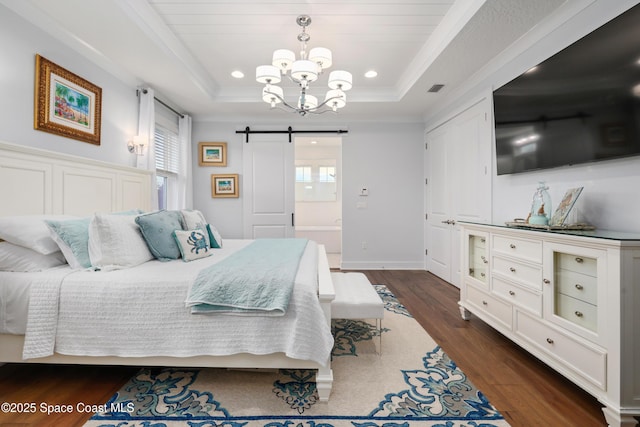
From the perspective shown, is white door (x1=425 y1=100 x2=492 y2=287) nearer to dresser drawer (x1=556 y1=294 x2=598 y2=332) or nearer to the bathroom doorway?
dresser drawer (x1=556 y1=294 x2=598 y2=332)

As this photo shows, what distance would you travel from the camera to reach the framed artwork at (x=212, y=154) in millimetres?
4688

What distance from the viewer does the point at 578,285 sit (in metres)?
1.58

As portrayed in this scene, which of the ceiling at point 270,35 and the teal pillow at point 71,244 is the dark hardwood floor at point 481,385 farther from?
the ceiling at point 270,35

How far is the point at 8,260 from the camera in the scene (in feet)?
5.51

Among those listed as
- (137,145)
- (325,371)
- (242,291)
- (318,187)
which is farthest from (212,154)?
(325,371)

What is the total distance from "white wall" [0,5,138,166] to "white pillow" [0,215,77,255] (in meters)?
0.67

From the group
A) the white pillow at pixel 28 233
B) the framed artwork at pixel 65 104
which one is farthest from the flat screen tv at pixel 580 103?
the framed artwork at pixel 65 104

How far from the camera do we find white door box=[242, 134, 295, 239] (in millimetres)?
4746

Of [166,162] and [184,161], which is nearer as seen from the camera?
[166,162]

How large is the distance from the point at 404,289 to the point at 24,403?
11.2 feet

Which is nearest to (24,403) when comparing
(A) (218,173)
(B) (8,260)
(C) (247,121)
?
(B) (8,260)

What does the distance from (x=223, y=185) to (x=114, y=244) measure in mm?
2927

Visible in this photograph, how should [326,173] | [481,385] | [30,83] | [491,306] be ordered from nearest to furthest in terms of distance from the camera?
[481,385]
[30,83]
[491,306]
[326,173]

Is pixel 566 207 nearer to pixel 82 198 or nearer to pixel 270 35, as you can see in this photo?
pixel 270 35
